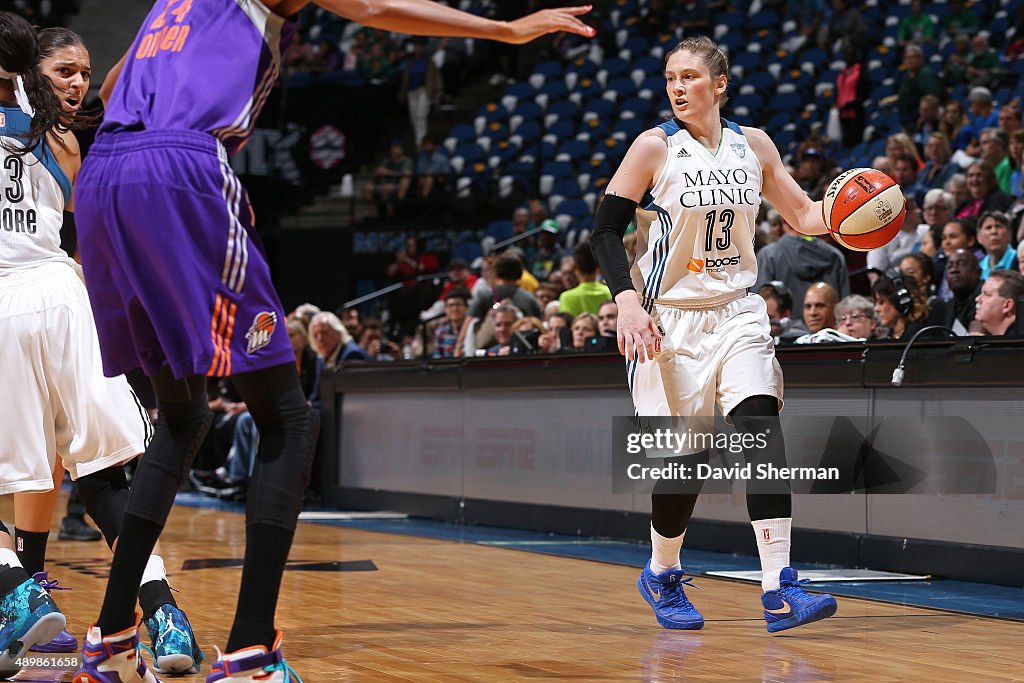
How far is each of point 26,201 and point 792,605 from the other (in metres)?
2.69

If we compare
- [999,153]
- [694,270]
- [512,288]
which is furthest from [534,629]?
[999,153]

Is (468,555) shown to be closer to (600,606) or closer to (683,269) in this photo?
(600,606)

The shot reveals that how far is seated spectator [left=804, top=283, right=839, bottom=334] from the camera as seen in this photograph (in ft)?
24.7

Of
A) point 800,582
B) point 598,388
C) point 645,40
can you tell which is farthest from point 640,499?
point 645,40

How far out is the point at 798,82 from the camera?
16.6 m

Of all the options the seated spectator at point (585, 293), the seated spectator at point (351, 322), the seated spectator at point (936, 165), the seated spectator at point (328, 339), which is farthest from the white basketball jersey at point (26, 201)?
the seated spectator at point (351, 322)

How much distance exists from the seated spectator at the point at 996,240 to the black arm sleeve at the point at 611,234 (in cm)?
422

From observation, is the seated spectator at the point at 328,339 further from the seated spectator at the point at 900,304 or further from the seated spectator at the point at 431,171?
the seated spectator at the point at 431,171

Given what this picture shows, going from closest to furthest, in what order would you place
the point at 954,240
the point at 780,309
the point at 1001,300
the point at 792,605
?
the point at 792,605
the point at 1001,300
the point at 780,309
the point at 954,240

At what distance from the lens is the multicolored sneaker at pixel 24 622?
138 inches

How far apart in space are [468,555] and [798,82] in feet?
36.6

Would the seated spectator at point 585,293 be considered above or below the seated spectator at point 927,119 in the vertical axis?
below

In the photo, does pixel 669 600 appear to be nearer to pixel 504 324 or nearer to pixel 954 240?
pixel 954 240

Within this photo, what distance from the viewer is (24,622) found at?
11.6 ft
